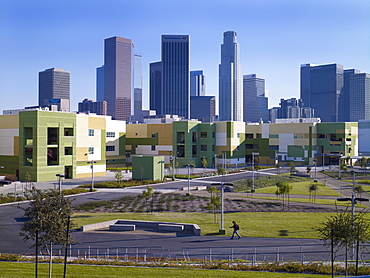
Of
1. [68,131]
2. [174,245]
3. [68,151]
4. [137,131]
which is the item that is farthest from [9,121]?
[174,245]

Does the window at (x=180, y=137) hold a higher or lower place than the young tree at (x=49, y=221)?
higher

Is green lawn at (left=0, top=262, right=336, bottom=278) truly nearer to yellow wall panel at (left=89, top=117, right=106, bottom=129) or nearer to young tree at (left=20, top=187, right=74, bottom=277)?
young tree at (left=20, top=187, right=74, bottom=277)

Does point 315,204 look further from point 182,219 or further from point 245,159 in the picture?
point 245,159

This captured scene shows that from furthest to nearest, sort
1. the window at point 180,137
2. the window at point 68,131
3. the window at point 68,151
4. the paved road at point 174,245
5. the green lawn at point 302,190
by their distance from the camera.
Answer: the window at point 180,137
the window at point 68,131
the window at point 68,151
the green lawn at point 302,190
the paved road at point 174,245

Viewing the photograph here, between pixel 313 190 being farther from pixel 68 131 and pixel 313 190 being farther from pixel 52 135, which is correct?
pixel 52 135

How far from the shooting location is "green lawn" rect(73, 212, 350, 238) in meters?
31.4

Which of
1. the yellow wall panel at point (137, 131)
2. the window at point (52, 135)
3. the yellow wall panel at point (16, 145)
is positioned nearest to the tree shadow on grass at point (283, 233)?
the window at point (52, 135)

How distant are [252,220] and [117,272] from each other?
1737 centimetres

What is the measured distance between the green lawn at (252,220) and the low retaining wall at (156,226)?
0.91 meters

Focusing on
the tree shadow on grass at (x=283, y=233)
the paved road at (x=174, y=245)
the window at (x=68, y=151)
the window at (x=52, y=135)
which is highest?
the window at (x=52, y=135)

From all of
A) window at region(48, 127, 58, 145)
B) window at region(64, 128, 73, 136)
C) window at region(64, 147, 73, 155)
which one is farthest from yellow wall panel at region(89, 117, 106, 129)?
window at region(48, 127, 58, 145)

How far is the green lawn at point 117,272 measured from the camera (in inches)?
806

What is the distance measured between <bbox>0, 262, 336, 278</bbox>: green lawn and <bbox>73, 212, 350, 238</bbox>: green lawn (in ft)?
31.7

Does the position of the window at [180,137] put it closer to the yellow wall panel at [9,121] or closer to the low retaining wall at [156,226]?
the yellow wall panel at [9,121]
